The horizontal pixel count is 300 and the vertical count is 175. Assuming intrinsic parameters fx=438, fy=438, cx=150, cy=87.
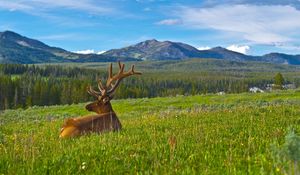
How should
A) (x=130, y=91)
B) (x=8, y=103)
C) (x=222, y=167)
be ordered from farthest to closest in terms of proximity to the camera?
(x=130, y=91)
(x=8, y=103)
(x=222, y=167)

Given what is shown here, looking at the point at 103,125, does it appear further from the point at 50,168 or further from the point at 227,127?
the point at 50,168

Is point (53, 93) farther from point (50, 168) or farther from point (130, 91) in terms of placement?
point (50, 168)

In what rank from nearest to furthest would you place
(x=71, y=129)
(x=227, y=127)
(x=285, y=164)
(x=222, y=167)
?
(x=285, y=164)
(x=222, y=167)
(x=227, y=127)
(x=71, y=129)

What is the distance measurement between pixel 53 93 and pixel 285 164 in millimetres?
Result: 129453

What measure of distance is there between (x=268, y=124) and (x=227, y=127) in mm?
1293

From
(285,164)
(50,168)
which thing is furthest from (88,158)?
(285,164)

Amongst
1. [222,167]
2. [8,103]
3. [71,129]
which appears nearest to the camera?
[222,167]

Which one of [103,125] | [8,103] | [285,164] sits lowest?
[8,103]

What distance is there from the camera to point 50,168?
7266mm

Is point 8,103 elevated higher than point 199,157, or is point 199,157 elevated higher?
point 199,157

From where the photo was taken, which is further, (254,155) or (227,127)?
(227,127)

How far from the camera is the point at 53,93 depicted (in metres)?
131

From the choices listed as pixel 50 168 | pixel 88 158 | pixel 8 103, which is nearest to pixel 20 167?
pixel 50 168

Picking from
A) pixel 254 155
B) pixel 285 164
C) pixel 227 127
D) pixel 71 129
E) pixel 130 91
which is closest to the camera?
pixel 285 164
